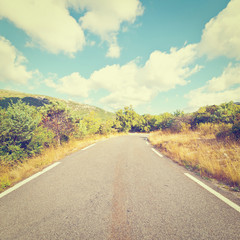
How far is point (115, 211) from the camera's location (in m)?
2.09

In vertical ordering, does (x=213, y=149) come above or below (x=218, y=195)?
above

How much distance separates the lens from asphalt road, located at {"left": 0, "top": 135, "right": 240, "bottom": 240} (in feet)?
5.54

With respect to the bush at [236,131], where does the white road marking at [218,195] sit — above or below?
below

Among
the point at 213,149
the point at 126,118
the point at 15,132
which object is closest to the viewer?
the point at 15,132

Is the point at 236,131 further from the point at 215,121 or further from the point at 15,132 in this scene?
the point at 15,132

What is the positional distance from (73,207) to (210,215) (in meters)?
2.42

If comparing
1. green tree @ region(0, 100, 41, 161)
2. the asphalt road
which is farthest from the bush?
green tree @ region(0, 100, 41, 161)

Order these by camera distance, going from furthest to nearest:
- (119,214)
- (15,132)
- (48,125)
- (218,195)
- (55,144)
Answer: (48,125) < (55,144) < (15,132) < (218,195) < (119,214)

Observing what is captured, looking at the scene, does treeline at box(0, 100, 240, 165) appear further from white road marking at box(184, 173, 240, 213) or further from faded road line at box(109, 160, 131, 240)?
white road marking at box(184, 173, 240, 213)

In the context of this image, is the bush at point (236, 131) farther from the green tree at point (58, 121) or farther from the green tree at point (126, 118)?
the green tree at point (126, 118)

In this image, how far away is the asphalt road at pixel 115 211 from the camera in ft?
5.54

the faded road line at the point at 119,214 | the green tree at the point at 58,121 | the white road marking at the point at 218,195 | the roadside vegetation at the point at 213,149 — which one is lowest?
the white road marking at the point at 218,195

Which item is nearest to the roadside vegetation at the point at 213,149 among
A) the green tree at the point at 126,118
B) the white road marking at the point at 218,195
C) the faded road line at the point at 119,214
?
the white road marking at the point at 218,195

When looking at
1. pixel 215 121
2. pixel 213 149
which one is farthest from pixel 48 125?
pixel 215 121
